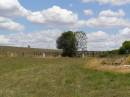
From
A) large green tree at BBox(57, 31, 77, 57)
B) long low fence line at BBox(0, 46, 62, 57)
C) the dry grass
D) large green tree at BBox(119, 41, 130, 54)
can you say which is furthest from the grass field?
large green tree at BBox(57, 31, 77, 57)

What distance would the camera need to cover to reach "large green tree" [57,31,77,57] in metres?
81.2

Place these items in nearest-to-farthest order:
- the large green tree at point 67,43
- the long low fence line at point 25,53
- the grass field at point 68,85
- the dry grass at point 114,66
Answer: the grass field at point 68,85, the dry grass at point 114,66, the long low fence line at point 25,53, the large green tree at point 67,43

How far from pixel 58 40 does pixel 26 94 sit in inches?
2740

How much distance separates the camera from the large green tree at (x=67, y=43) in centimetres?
8116

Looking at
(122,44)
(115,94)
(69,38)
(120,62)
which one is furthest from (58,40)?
(115,94)

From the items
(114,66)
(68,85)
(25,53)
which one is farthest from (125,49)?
(25,53)

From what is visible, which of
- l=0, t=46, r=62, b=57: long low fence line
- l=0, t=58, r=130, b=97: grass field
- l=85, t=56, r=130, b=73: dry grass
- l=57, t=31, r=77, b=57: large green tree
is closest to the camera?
l=0, t=58, r=130, b=97: grass field

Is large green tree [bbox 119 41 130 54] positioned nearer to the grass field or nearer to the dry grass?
the dry grass

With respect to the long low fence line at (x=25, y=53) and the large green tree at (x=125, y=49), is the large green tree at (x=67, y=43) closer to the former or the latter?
the long low fence line at (x=25, y=53)

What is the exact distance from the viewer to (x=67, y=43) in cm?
8362

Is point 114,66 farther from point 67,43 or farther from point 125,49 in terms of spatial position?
point 67,43

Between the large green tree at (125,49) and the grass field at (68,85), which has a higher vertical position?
the large green tree at (125,49)

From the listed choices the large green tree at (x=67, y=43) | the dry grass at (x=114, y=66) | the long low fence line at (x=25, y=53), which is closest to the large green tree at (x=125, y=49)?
the dry grass at (x=114, y=66)

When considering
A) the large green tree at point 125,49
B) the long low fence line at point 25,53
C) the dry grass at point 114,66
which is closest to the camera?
the dry grass at point 114,66
